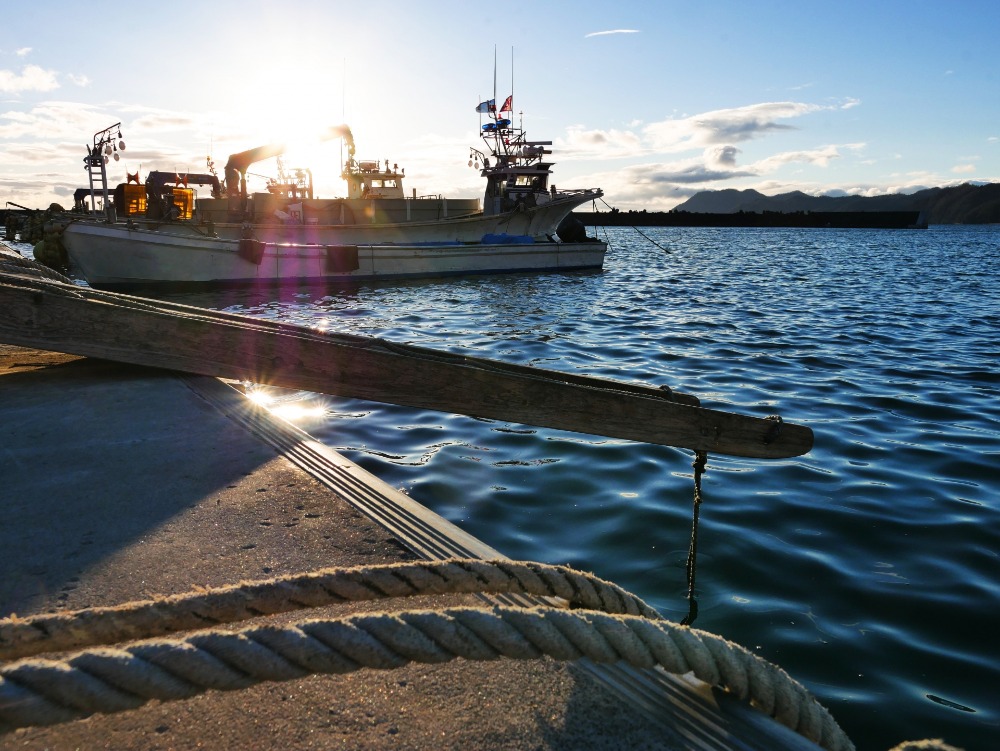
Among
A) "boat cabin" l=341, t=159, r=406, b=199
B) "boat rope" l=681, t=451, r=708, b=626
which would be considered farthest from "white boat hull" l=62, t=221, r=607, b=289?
"boat rope" l=681, t=451, r=708, b=626

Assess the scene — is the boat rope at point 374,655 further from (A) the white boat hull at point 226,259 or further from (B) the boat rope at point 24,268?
(A) the white boat hull at point 226,259

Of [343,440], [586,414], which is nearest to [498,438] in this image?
[343,440]

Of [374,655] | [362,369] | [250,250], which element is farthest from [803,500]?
[250,250]

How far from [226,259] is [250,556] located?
60.3 ft

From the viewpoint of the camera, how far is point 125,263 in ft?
60.6

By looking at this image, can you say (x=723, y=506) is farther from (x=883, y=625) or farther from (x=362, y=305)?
(x=362, y=305)

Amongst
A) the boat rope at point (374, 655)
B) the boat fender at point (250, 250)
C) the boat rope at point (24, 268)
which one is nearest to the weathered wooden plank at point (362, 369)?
the boat rope at point (374, 655)

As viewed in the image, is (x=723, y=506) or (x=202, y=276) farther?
(x=202, y=276)

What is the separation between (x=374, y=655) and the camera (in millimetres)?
1322

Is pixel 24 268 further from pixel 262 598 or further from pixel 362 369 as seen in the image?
pixel 262 598

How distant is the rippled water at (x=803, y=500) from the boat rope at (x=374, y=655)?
112 cm

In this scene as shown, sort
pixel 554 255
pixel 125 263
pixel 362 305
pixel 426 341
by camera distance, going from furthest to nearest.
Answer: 1. pixel 554 255
2. pixel 125 263
3. pixel 362 305
4. pixel 426 341

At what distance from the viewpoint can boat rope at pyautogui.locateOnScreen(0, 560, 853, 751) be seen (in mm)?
1102

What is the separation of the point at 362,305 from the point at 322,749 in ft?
50.3
